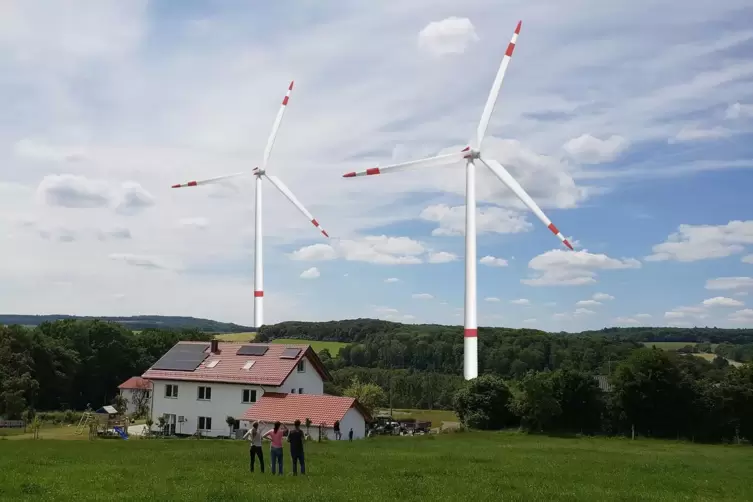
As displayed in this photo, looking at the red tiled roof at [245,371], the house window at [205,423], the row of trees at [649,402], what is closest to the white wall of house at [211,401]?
the house window at [205,423]

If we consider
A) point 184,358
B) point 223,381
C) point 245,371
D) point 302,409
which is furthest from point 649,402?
point 184,358

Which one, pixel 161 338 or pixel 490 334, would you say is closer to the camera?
pixel 161 338

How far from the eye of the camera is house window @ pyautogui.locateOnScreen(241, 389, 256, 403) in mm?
53219

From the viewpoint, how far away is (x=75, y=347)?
88125 millimetres

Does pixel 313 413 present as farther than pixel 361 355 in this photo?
No

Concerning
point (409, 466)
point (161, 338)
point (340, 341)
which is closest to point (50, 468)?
point (409, 466)

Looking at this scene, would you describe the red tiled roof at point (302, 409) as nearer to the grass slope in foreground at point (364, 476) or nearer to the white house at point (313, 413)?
the white house at point (313, 413)

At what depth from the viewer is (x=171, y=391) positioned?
56594 mm

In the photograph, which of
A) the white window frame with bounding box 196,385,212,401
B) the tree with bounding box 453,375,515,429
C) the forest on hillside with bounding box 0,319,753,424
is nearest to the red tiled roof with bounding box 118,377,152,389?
the forest on hillside with bounding box 0,319,753,424

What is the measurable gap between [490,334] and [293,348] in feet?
203

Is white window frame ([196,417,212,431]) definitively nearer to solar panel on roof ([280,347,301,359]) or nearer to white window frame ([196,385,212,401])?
white window frame ([196,385,212,401])

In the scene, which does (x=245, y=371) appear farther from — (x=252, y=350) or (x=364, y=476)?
(x=364, y=476)

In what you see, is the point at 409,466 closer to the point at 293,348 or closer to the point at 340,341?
the point at 293,348

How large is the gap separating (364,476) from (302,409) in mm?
26320
